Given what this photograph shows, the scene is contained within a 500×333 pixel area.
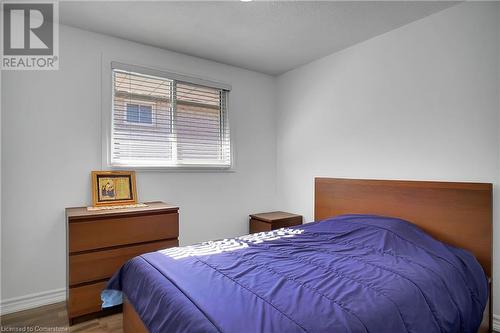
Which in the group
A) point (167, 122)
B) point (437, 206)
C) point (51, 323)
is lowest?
point (51, 323)

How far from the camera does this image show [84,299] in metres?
2.15

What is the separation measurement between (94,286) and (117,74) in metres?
1.93

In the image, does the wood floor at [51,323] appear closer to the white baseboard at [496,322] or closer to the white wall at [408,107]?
the white wall at [408,107]

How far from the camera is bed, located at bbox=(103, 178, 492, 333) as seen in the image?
3.89 ft

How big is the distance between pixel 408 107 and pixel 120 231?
2.68 meters

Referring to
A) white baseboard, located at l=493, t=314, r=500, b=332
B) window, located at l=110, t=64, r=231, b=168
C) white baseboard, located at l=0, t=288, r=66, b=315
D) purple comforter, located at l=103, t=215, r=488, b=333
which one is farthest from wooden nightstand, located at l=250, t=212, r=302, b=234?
white baseboard, located at l=0, t=288, r=66, b=315

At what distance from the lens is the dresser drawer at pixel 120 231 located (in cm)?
213

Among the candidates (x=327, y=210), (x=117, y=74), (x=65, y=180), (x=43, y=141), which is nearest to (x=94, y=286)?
(x=65, y=180)

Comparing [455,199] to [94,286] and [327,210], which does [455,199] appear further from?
[94,286]

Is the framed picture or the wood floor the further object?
the framed picture

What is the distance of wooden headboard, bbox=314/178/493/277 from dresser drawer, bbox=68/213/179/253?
1763mm

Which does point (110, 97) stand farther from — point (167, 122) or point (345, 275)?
point (345, 275)

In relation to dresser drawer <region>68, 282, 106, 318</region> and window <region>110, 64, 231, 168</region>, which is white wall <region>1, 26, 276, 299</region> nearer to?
window <region>110, 64, 231, 168</region>

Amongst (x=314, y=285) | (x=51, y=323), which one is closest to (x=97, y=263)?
(x=51, y=323)
